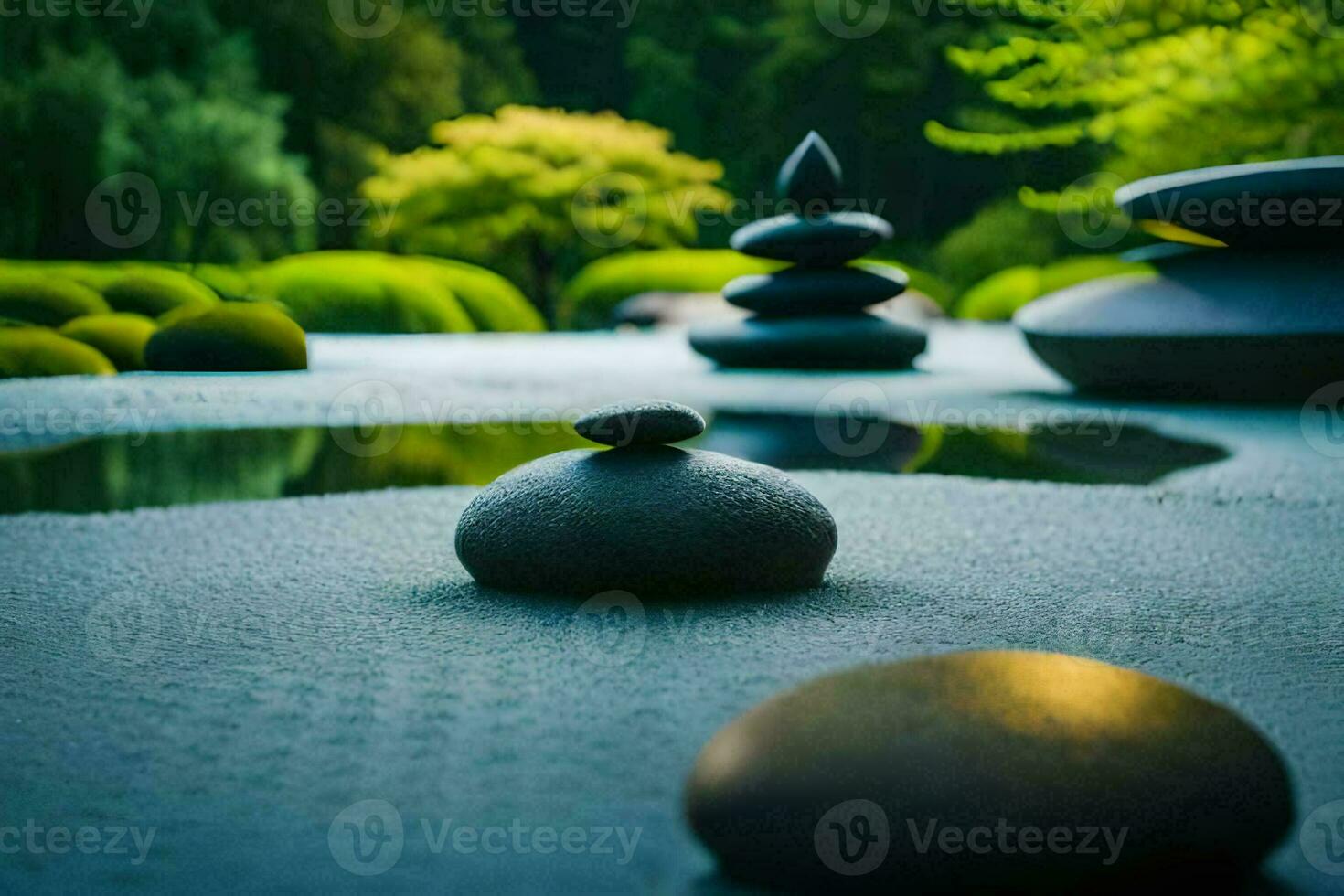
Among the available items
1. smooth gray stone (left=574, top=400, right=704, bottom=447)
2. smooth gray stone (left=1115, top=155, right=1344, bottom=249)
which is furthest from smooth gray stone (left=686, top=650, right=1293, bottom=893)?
smooth gray stone (left=1115, top=155, right=1344, bottom=249)

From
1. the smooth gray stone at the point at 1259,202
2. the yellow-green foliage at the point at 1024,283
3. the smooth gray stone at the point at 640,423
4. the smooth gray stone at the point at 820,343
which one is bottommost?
the smooth gray stone at the point at 640,423

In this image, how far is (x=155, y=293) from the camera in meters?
7.36

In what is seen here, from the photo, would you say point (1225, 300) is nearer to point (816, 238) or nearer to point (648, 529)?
point (816, 238)

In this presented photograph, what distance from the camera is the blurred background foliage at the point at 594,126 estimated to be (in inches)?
331

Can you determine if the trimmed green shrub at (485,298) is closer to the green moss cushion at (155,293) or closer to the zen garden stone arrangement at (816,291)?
the zen garden stone arrangement at (816,291)

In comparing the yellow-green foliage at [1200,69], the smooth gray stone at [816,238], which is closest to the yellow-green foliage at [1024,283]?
the yellow-green foliage at [1200,69]

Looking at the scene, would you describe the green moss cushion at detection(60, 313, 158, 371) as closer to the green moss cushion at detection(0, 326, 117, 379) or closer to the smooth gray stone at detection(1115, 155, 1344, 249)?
the green moss cushion at detection(0, 326, 117, 379)

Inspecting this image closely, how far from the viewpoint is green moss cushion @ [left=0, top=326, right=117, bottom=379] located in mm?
5781

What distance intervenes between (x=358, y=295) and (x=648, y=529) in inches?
360

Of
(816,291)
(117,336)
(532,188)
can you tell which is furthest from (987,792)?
(532,188)

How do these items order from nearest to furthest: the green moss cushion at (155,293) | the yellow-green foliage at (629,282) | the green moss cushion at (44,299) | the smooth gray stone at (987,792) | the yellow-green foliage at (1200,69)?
the smooth gray stone at (987,792) < the green moss cushion at (44,299) < the green moss cushion at (155,293) < the yellow-green foliage at (1200,69) < the yellow-green foliage at (629,282)

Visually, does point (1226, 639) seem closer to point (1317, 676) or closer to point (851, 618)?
point (1317, 676)

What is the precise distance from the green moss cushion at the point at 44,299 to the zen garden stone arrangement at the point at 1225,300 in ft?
17.9

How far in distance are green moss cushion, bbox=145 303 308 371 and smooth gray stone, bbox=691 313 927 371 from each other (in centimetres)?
352
